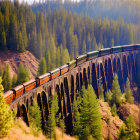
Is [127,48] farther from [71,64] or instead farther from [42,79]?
[42,79]

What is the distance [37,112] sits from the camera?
18.9 meters

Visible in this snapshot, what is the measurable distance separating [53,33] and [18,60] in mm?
24790

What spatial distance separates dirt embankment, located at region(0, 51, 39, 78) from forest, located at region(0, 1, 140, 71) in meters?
1.94

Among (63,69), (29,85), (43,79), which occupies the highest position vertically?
(29,85)

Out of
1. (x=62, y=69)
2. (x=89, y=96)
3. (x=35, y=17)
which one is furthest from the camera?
(x=35, y=17)

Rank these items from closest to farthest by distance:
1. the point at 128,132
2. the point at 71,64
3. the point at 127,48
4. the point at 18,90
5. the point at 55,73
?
the point at 18,90, the point at 128,132, the point at 55,73, the point at 71,64, the point at 127,48

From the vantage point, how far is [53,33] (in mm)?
80312

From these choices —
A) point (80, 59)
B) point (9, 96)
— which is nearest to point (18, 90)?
point (9, 96)

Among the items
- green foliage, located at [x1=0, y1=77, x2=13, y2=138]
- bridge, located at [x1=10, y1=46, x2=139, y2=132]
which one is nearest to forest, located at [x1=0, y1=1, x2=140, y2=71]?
bridge, located at [x1=10, y1=46, x2=139, y2=132]

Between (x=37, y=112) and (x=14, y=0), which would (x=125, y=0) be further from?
(x=37, y=112)

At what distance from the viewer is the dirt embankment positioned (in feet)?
194

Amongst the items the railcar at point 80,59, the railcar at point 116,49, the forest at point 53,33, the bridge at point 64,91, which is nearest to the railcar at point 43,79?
the bridge at point 64,91

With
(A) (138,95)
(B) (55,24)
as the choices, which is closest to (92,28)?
(B) (55,24)

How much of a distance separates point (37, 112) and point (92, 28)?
8145 cm
